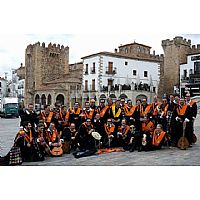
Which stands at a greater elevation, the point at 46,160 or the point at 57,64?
the point at 57,64

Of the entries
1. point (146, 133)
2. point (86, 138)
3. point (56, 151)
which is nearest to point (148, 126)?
point (146, 133)

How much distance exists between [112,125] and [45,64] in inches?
107

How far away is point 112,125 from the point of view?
5754 millimetres

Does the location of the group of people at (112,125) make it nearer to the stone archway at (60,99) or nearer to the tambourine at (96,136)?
the tambourine at (96,136)

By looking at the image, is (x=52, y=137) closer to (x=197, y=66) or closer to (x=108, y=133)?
(x=108, y=133)

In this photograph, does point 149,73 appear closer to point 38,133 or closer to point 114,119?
point 114,119

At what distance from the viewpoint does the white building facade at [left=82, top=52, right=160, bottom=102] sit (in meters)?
7.44

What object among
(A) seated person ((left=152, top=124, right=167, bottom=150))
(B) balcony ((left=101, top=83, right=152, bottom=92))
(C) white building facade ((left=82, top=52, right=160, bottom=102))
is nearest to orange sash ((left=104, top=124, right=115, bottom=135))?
(A) seated person ((left=152, top=124, right=167, bottom=150))

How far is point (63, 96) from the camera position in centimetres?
667

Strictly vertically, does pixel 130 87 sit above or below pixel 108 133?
above

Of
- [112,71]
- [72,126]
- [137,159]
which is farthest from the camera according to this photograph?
[112,71]

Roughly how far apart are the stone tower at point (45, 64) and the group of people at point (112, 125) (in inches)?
67.8
